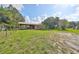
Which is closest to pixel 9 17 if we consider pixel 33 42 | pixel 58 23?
pixel 33 42

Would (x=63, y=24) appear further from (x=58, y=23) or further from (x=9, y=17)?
(x=9, y=17)

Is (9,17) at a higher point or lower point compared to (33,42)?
higher

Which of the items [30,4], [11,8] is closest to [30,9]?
[30,4]

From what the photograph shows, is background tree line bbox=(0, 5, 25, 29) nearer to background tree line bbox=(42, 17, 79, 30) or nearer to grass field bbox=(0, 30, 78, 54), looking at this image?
grass field bbox=(0, 30, 78, 54)

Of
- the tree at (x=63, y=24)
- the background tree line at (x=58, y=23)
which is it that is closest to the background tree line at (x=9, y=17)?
the background tree line at (x=58, y=23)

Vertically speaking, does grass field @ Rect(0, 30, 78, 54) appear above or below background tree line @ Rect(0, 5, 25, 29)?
below

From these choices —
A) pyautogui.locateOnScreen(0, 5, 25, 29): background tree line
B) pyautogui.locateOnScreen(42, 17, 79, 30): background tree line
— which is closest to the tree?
pyautogui.locateOnScreen(42, 17, 79, 30): background tree line

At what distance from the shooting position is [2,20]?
135 cm

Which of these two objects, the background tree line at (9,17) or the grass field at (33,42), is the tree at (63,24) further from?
the background tree line at (9,17)

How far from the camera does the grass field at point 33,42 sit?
132 centimetres

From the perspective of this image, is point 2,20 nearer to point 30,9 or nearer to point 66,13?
point 30,9

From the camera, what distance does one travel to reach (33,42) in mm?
1339

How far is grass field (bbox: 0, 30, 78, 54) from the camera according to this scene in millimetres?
1322
